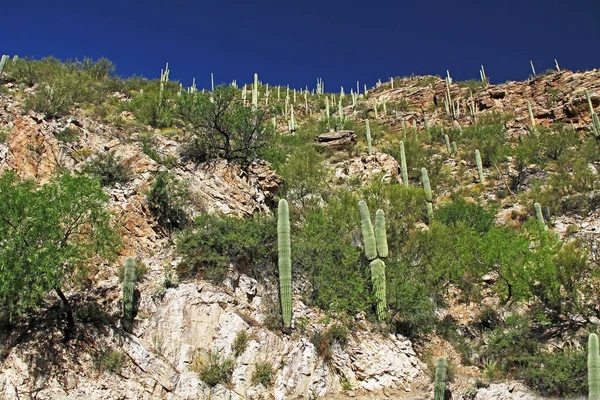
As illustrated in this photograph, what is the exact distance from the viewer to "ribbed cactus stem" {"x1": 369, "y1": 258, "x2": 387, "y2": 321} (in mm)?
13734

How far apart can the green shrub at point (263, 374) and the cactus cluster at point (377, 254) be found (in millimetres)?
4119

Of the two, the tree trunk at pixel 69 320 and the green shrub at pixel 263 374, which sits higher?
the tree trunk at pixel 69 320

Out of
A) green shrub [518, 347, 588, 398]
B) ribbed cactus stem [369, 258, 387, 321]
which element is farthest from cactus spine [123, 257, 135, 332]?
green shrub [518, 347, 588, 398]

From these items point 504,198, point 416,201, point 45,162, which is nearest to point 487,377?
point 416,201

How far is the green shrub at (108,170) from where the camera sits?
15430 millimetres

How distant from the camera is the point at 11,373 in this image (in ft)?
31.4

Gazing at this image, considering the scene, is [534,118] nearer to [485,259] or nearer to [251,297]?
[485,259]

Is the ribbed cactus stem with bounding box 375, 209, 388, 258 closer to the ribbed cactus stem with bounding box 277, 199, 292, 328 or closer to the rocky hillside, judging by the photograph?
the rocky hillside

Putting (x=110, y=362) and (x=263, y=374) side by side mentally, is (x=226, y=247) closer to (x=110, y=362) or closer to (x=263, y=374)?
(x=263, y=374)

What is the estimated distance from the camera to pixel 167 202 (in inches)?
611

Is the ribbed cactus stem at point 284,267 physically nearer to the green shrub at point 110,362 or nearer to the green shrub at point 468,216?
the green shrub at point 110,362

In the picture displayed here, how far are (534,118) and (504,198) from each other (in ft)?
46.6

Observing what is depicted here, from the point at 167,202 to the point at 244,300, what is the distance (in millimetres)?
4847

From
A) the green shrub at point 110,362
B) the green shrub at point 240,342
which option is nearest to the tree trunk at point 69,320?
the green shrub at point 110,362
